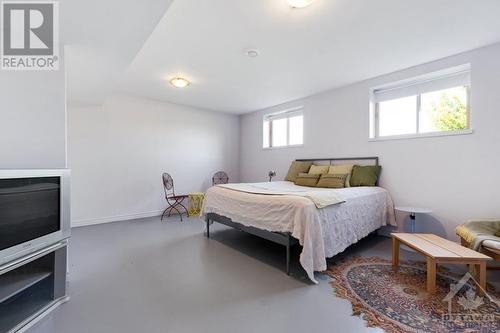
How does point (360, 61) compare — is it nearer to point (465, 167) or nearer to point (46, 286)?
point (465, 167)

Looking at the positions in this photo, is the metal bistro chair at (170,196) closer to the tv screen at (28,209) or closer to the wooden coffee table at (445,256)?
the tv screen at (28,209)

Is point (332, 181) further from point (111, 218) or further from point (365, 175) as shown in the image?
point (111, 218)

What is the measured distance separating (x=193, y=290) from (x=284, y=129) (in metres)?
4.18

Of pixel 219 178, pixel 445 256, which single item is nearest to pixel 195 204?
pixel 219 178

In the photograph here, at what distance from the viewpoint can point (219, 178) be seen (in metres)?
5.84

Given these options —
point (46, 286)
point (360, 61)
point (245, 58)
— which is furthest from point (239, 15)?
point (46, 286)

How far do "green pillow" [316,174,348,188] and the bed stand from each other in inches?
13.9

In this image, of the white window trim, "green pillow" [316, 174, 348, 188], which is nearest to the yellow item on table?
"green pillow" [316, 174, 348, 188]

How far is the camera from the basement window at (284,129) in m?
5.01

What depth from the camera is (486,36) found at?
2469 millimetres

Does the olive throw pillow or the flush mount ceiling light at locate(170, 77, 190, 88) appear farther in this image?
the olive throw pillow

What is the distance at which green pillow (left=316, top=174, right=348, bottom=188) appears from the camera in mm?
3398

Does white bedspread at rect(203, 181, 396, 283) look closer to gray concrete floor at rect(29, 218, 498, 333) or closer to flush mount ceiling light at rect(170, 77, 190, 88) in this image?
gray concrete floor at rect(29, 218, 498, 333)

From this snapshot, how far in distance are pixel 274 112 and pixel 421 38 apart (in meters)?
3.20
